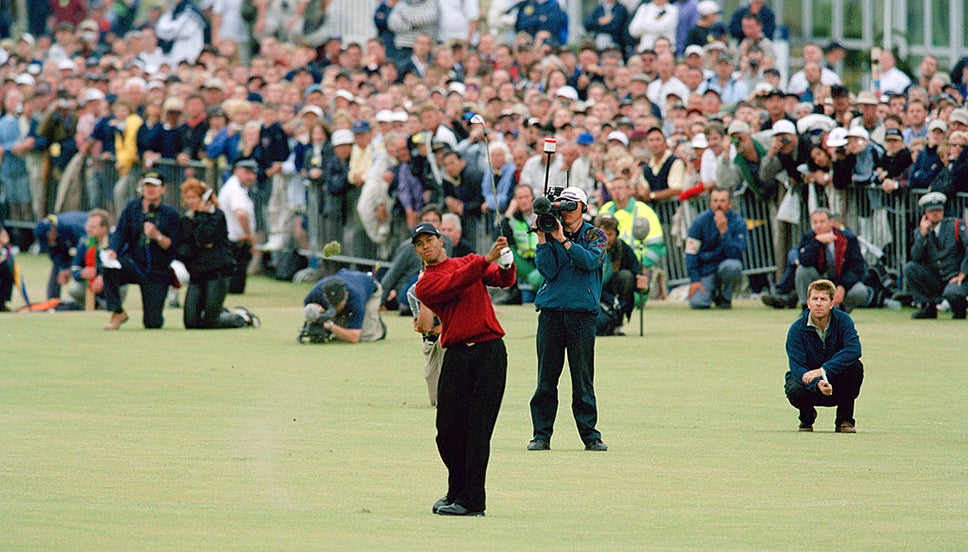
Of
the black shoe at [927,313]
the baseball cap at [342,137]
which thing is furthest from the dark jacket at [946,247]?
the baseball cap at [342,137]

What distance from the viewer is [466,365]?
10.4 meters

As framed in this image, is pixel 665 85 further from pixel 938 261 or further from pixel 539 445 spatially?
pixel 539 445

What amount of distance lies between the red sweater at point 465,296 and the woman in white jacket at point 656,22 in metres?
18.1

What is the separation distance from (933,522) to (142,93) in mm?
23348

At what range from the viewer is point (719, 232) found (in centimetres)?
2284

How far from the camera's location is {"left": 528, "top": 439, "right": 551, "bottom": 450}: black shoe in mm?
12797

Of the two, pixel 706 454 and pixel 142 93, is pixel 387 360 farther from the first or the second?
pixel 142 93

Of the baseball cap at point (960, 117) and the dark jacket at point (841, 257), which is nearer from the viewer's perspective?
the dark jacket at point (841, 257)

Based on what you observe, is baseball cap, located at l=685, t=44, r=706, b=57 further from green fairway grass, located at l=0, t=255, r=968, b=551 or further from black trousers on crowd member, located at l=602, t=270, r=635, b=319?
black trousers on crowd member, located at l=602, t=270, r=635, b=319

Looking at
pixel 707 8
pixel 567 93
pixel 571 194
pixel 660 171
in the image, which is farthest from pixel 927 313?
pixel 571 194

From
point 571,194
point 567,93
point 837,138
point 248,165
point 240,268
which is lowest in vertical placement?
point 240,268

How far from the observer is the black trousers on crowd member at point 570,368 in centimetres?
1280

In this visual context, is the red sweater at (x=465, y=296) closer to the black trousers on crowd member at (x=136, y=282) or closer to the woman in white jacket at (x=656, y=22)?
the black trousers on crowd member at (x=136, y=282)

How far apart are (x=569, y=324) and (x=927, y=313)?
950 centimetres
